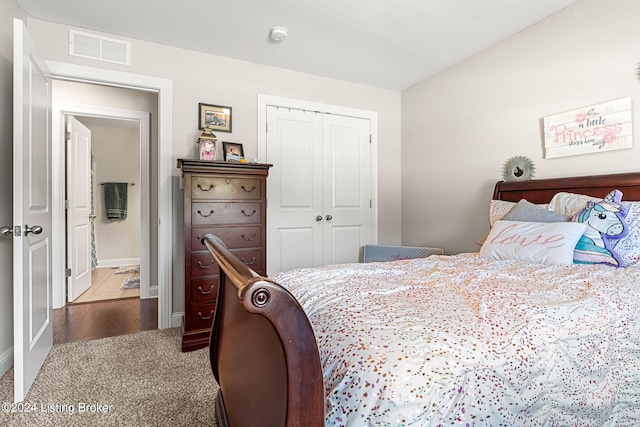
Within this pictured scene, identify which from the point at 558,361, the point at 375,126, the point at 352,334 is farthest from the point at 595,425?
the point at 375,126

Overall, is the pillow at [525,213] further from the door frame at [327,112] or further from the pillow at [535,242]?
the door frame at [327,112]

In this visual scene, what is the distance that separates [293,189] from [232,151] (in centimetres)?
81

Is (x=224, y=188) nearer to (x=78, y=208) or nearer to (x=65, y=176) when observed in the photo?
(x=65, y=176)

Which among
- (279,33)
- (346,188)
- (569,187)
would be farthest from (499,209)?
(279,33)

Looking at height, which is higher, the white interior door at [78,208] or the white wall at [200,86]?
the white wall at [200,86]

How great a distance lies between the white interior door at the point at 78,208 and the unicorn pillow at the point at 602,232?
15.5 ft

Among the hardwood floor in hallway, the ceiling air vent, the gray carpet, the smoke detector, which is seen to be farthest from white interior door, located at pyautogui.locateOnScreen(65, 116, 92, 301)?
the smoke detector

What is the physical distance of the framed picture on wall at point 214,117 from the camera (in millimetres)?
2984

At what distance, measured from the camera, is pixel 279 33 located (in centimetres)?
263

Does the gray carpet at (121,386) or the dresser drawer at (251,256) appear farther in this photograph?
the dresser drawer at (251,256)

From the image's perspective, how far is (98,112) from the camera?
355cm

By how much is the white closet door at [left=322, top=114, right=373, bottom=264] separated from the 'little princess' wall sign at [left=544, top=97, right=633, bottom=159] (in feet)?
6.05

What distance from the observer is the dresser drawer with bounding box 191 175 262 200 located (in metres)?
2.46

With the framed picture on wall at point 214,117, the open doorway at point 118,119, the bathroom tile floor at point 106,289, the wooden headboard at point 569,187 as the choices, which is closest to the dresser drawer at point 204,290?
the framed picture on wall at point 214,117
